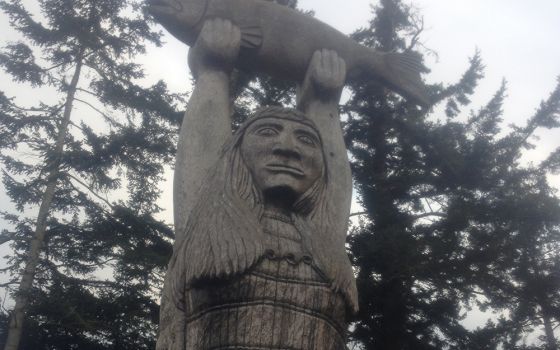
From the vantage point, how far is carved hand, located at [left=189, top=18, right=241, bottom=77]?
6477mm

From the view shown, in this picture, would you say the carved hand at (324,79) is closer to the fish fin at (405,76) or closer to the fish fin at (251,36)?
the fish fin at (251,36)

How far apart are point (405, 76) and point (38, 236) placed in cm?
791

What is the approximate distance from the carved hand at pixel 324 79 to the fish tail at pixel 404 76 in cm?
65

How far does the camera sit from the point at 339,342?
4773mm

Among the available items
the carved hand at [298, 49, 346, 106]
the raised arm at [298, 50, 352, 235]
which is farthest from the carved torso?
the carved hand at [298, 49, 346, 106]

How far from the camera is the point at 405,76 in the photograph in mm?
7230

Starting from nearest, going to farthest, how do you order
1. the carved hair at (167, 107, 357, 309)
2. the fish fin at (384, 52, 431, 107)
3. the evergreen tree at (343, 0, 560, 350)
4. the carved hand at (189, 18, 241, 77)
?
the carved hair at (167, 107, 357, 309) < the carved hand at (189, 18, 241, 77) < the fish fin at (384, 52, 431, 107) < the evergreen tree at (343, 0, 560, 350)

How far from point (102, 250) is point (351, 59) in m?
7.84

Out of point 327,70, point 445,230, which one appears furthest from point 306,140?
point 445,230

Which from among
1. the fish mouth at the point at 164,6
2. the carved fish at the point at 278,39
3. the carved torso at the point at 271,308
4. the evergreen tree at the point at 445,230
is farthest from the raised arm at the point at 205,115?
the evergreen tree at the point at 445,230

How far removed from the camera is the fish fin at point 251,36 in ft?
22.0

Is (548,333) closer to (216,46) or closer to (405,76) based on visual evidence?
(405,76)

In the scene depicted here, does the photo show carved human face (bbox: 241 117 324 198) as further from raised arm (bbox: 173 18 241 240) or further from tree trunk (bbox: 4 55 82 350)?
tree trunk (bbox: 4 55 82 350)

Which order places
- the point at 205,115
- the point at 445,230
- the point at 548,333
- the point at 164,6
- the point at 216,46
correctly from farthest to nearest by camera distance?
1. the point at 548,333
2. the point at 445,230
3. the point at 164,6
4. the point at 216,46
5. the point at 205,115
